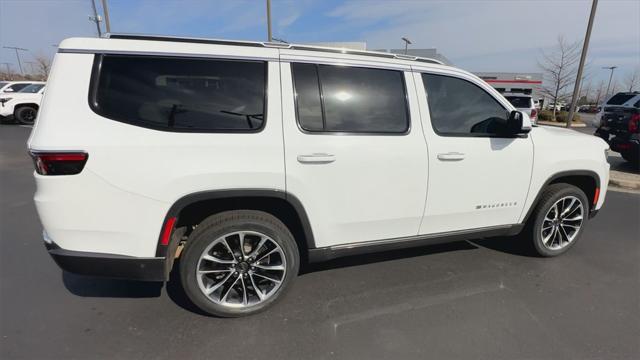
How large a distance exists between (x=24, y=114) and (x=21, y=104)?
444mm

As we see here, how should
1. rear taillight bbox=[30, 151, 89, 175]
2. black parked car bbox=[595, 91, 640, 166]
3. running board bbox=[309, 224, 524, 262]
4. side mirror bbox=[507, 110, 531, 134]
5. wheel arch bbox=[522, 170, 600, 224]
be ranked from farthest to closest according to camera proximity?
1. black parked car bbox=[595, 91, 640, 166]
2. wheel arch bbox=[522, 170, 600, 224]
3. side mirror bbox=[507, 110, 531, 134]
4. running board bbox=[309, 224, 524, 262]
5. rear taillight bbox=[30, 151, 89, 175]

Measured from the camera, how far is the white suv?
2.06 meters

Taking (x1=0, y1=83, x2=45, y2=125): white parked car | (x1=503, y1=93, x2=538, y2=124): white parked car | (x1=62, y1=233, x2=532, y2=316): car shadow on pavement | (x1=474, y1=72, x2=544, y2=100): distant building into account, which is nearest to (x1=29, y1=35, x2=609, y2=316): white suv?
(x1=62, y1=233, x2=532, y2=316): car shadow on pavement

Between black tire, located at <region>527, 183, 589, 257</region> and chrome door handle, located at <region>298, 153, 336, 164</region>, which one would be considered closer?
chrome door handle, located at <region>298, 153, 336, 164</region>

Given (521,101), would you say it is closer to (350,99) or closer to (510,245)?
(510,245)

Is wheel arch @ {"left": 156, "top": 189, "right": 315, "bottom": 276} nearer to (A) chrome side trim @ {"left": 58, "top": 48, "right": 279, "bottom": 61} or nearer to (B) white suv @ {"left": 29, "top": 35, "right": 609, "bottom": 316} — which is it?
(B) white suv @ {"left": 29, "top": 35, "right": 609, "bottom": 316}

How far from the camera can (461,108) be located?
2.94 meters

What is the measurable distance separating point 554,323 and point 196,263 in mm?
2711

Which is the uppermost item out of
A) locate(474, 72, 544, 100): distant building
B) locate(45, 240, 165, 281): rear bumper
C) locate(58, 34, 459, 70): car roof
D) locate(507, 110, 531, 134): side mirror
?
locate(474, 72, 544, 100): distant building

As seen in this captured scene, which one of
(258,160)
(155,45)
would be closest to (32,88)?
(155,45)

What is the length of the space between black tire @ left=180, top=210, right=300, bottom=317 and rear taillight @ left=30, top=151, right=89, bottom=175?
31.8 inches

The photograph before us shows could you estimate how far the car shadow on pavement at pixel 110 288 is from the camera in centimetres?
279

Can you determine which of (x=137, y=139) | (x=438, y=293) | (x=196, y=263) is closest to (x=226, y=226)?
(x=196, y=263)

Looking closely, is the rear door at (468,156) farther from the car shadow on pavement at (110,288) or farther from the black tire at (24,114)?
the black tire at (24,114)
